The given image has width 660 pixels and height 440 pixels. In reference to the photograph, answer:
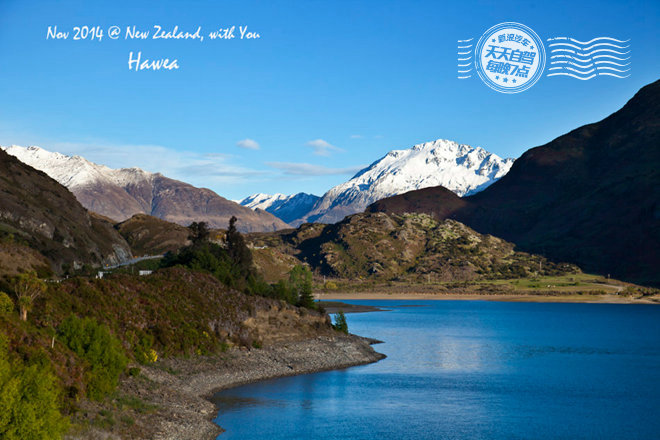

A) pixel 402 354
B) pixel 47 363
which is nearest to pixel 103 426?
pixel 47 363

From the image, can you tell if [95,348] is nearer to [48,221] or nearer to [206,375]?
[206,375]

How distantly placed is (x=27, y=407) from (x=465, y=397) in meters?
50.5

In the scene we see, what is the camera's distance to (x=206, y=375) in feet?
234

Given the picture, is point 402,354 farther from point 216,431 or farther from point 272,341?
point 216,431

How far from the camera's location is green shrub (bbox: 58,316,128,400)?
49.0 meters

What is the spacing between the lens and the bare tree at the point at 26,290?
50.4m

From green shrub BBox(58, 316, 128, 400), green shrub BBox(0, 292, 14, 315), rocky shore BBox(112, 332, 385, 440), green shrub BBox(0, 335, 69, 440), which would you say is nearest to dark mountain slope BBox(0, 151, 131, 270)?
rocky shore BBox(112, 332, 385, 440)

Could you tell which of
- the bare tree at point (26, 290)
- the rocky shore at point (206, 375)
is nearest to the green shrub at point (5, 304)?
the bare tree at point (26, 290)

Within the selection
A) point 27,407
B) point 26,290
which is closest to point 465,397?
point 26,290

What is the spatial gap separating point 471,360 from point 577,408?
37364mm

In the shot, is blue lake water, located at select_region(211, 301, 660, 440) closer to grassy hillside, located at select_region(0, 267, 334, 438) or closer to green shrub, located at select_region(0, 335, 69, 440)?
grassy hillside, located at select_region(0, 267, 334, 438)

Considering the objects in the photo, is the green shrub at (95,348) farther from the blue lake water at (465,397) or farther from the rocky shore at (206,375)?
the blue lake water at (465,397)

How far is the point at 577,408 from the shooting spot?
68.1 m

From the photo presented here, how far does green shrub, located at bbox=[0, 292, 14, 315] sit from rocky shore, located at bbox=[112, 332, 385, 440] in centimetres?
1105
